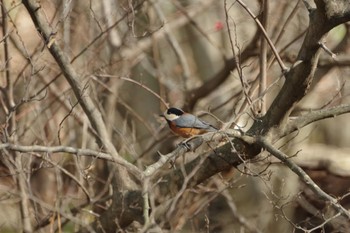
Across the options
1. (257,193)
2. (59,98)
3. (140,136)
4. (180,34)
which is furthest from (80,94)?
(180,34)

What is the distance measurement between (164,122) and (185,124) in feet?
5.20

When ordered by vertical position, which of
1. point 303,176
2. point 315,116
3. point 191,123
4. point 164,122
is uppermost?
point 164,122

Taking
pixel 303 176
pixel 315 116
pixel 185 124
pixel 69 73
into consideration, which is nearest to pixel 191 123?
pixel 185 124

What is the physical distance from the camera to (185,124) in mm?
5840

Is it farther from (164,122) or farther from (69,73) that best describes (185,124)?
(164,122)

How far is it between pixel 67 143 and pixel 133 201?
2583mm

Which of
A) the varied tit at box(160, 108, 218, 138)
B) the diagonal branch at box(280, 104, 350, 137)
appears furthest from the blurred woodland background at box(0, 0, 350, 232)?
the varied tit at box(160, 108, 218, 138)

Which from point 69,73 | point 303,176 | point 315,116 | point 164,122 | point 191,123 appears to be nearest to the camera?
point 303,176

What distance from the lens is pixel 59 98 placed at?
23.9ft

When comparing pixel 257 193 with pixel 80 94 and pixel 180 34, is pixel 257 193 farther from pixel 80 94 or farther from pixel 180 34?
pixel 80 94

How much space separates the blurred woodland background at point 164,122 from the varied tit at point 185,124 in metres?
0.19

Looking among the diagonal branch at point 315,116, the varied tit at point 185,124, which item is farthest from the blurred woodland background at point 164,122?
the varied tit at point 185,124

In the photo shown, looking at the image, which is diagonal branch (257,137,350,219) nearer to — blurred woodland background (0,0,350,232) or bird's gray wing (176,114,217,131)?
blurred woodland background (0,0,350,232)

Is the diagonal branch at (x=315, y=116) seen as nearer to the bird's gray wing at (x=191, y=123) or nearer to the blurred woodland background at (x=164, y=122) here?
the blurred woodland background at (x=164, y=122)
